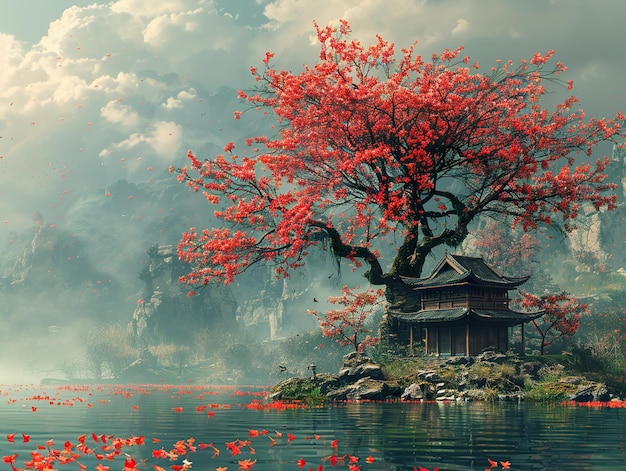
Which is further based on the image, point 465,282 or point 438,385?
point 465,282

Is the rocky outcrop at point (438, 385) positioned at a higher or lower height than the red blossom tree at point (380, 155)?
lower

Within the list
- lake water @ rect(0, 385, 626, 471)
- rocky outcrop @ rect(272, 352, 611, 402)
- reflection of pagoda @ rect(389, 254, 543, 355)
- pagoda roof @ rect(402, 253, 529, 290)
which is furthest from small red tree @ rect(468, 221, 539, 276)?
lake water @ rect(0, 385, 626, 471)

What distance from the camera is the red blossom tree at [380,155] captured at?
29141mm

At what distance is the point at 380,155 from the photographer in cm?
2828

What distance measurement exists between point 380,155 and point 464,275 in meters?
14.6

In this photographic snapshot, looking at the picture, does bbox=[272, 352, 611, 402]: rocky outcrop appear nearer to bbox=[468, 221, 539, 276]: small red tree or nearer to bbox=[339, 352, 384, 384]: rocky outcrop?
bbox=[339, 352, 384, 384]: rocky outcrop

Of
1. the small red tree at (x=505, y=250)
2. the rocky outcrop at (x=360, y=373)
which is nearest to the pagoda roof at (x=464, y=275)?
the rocky outcrop at (x=360, y=373)

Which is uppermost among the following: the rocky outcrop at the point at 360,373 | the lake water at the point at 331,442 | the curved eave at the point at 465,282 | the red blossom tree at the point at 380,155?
the red blossom tree at the point at 380,155

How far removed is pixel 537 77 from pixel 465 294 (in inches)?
584

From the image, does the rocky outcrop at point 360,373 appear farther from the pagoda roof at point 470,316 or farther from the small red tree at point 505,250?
the small red tree at point 505,250

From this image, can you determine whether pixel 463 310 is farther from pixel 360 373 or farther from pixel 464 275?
pixel 360 373

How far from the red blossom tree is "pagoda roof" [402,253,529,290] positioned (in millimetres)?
7764

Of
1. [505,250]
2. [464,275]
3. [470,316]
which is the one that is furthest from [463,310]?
[505,250]

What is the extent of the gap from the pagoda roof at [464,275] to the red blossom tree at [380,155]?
7764 millimetres
